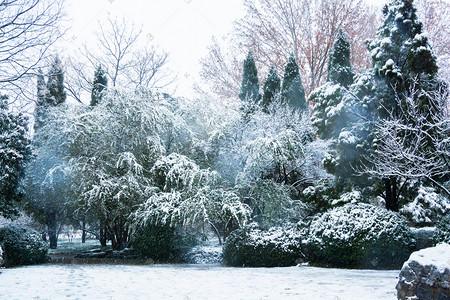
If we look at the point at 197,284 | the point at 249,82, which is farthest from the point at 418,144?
the point at 249,82

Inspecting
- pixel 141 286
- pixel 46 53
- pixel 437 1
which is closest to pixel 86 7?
pixel 46 53

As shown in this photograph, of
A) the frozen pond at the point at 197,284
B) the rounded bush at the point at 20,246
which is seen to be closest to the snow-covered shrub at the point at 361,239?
the frozen pond at the point at 197,284

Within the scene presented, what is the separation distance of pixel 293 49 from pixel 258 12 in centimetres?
260

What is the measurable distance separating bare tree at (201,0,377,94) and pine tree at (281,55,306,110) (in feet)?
15.8

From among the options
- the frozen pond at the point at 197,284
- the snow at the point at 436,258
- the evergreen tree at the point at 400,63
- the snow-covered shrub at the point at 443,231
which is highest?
the evergreen tree at the point at 400,63

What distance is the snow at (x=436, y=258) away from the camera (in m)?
4.64

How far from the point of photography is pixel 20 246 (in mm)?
10438

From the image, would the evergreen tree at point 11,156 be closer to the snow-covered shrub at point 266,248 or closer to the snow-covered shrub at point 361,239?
the snow-covered shrub at point 266,248

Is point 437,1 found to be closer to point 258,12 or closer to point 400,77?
point 258,12

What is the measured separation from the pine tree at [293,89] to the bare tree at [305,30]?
15.8 feet

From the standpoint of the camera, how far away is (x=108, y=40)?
24266 mm

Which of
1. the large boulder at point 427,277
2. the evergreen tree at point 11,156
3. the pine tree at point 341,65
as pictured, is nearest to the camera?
the large boulder at point 427,277

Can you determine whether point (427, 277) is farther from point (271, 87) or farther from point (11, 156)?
point (271, 87)

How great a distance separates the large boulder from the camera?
4.56 meters
